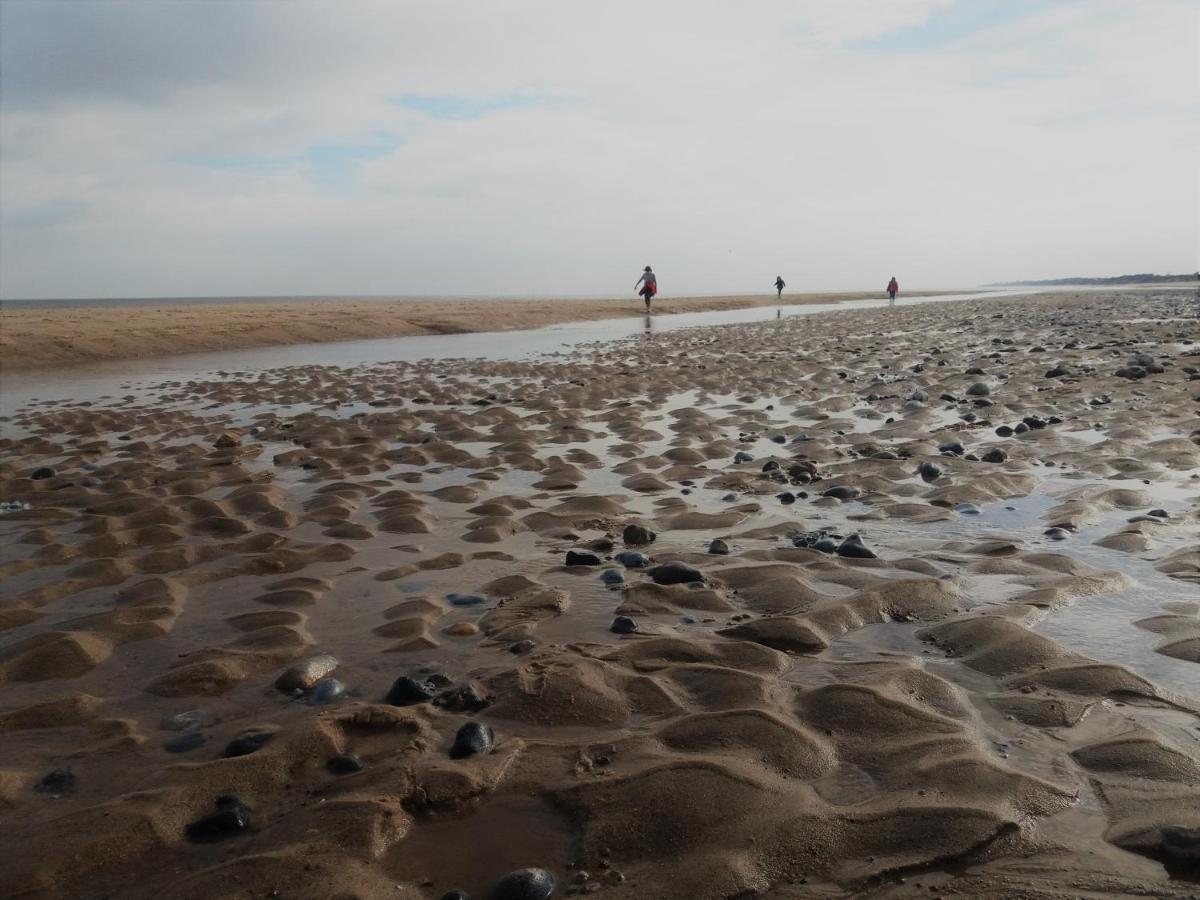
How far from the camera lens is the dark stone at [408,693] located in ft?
11.0

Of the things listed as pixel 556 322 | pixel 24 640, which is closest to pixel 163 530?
pixel 24 640

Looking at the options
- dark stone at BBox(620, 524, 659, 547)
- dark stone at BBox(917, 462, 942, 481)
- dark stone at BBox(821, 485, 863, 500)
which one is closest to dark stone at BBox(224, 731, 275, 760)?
dark stone at BBox(620, 524, 659, 547)

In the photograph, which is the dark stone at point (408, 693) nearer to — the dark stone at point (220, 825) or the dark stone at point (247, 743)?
the dark stone at point (247, 743)

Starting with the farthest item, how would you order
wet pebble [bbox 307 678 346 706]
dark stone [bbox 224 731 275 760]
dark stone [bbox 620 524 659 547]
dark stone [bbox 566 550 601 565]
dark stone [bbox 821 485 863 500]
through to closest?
1. dark stone [bbox 821 485 863 500]
2. dark stone [bbox 620 524 659 547]
3. dark stone [bbox 566 550 601 565]
4. wet pebble [bbox 307 678 346 706]
5. dark stone [bbox 224 731 275 760]

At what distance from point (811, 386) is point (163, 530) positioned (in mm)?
9815

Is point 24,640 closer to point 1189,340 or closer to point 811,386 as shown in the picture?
point 811,386

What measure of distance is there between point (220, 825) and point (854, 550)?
3.67m

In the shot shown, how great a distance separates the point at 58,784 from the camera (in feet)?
9.52

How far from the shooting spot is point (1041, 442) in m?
7.83

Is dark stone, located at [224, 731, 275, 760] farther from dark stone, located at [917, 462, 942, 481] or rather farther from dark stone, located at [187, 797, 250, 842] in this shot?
dark stone, located at [917, 462, 942, 481]

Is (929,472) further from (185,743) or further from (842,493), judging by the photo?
(185,743)

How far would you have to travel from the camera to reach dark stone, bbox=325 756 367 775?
288cm

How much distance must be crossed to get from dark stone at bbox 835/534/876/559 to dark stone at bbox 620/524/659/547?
1.24m

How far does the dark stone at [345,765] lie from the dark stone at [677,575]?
6.90ft
